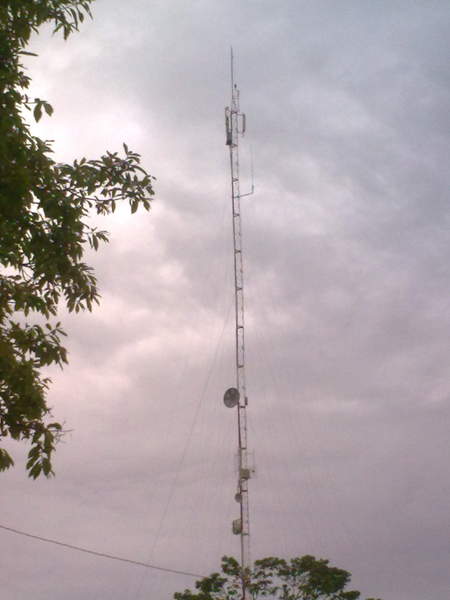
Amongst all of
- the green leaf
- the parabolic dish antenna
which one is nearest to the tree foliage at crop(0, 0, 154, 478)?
the green leaf

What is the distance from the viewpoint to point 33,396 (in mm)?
8359

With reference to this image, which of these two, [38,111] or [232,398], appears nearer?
[38,111]

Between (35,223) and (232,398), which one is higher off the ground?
(232,398)

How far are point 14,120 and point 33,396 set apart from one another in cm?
297

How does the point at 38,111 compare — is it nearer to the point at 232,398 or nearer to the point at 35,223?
the point at 35,223

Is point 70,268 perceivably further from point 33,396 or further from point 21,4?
point 21,4

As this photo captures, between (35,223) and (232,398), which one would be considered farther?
(232,398)

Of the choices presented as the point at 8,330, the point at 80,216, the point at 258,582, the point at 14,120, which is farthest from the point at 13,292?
the point at 258,582

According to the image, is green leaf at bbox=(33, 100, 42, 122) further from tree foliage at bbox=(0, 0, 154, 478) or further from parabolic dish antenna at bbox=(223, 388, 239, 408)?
parabolic dish antenna at bbox=(223, 388, 239, 408)

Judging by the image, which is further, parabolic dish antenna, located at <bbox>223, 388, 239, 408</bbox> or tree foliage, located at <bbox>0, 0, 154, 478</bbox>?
parabolic dish antenna, located at <bbox>223, 388, 239, 408</bbox>

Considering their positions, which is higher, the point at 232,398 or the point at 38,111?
the point at 232,398

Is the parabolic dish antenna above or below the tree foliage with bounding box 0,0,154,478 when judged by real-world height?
above

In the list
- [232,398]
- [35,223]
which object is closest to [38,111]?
[35,223]

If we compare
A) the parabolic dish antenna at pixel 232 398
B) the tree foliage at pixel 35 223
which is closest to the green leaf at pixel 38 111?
the tree foliage at pixel 35 223
